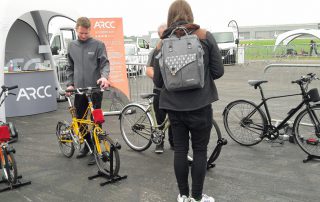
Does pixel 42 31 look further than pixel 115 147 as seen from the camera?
Yes


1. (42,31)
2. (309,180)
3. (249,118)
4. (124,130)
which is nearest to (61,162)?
(124,130)

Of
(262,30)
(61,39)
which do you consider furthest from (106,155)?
(262,30)

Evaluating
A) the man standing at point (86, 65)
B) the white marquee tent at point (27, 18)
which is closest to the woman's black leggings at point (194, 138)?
the man standing at point (86, 65)

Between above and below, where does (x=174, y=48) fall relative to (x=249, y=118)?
above

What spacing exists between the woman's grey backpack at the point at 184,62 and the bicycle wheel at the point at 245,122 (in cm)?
279

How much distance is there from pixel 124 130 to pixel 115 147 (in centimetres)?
159

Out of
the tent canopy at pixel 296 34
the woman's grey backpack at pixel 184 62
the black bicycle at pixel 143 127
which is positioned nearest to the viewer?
the woman's grey backpack at pixel 184 62

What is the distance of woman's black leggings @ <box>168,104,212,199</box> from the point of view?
3.49m

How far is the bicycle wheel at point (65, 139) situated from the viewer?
18.6ft

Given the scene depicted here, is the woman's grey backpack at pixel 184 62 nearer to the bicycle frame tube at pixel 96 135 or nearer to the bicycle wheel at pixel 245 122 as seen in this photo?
the bicycle frame tube at pixel 96 135

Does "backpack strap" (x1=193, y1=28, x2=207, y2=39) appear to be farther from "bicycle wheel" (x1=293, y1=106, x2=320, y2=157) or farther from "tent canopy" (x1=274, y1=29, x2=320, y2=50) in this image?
"tent canopy" (x1=274, y1=29, x2=320, y2=50)

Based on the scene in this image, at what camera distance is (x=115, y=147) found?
15.2 feet

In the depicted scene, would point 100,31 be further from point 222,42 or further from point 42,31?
point 222,42

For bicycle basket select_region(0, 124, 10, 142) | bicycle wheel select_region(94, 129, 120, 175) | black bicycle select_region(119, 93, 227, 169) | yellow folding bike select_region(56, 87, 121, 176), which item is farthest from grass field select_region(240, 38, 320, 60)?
bicycle basket select_region(0, 124, 10, 142)
